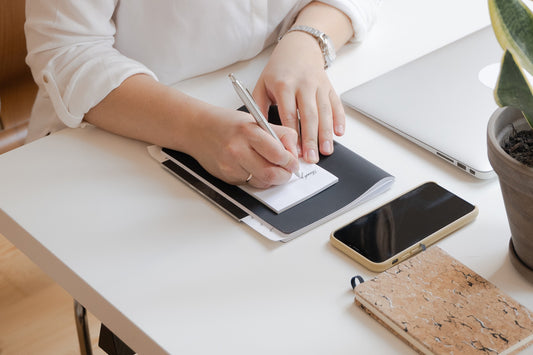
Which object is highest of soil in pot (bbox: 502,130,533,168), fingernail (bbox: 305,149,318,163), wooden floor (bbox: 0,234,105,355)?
soil in pot (bbox: 502,130,533,168)

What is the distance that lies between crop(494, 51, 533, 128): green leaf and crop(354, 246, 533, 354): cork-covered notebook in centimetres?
19

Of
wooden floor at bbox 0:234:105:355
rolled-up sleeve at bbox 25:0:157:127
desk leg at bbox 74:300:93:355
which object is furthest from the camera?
wooden floor at bbox 0:234:105:355

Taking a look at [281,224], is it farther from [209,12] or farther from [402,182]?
[209,12]

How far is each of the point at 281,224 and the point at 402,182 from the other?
6.8 inches

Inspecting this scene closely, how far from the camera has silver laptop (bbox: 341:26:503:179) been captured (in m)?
0.90

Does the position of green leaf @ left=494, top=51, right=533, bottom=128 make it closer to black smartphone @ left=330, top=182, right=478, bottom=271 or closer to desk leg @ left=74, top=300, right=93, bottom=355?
black smartphone @ left=330, top=182, right=478, bottom=271

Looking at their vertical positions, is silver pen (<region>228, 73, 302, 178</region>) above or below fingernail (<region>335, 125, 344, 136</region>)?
above

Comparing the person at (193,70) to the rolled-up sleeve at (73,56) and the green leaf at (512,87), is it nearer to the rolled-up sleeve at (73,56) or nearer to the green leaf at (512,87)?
the rolled-up sleeve at (73,56)

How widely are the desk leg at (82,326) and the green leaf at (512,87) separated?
0.70 m

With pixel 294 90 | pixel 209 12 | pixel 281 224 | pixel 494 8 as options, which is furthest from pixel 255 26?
pixel 494 8

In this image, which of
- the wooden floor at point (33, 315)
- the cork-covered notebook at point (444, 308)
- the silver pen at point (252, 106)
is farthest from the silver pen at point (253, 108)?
the wooden floor at point (33, 315)

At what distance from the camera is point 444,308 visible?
0.68 m

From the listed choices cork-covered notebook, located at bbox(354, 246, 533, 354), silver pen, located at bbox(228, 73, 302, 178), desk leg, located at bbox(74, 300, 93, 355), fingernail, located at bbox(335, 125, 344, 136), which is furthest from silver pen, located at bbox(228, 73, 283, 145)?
desk leg, located at bbox(74, 300, 93, 355)

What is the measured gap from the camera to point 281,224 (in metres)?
0.80
